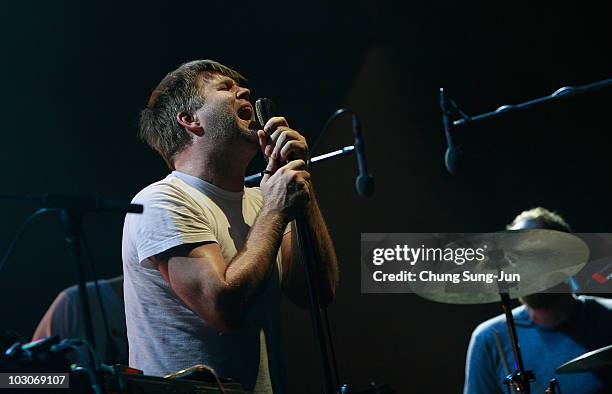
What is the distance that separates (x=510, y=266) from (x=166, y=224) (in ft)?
5.04

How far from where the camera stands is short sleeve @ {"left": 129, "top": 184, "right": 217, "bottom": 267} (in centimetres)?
228

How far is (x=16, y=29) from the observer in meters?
4.26

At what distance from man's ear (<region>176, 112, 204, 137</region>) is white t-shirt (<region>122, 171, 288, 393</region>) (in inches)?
11.4

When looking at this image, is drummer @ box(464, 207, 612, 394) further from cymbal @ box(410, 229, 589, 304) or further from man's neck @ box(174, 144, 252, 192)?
man's neck @ box(174, 144, 252, 192)

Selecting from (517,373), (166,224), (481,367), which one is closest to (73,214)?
(166,224)

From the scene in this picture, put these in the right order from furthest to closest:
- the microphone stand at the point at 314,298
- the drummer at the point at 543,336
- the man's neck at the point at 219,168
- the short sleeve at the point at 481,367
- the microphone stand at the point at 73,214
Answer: the short sleeve at the point at 481,367 < the drummer at the point at 543,336 < the man's neck at the point at 219,168 < the microphone stand at the point at 314,298 < the microphone stand at the point at 73,214

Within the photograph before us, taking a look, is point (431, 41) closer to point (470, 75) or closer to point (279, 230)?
point (470, 75)

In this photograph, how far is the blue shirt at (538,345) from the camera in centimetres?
383

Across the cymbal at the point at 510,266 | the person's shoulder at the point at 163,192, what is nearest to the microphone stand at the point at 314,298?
the person's shoulder at the point at 163,192

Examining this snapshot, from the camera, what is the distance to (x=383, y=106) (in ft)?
16.8

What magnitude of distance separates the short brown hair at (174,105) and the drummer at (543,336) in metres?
1.83

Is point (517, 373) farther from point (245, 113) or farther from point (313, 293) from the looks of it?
point (245, 113)

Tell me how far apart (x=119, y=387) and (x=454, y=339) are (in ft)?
11.6

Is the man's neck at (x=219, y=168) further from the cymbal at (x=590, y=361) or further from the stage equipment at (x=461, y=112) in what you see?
the cymbal at (x=590, y=361)
